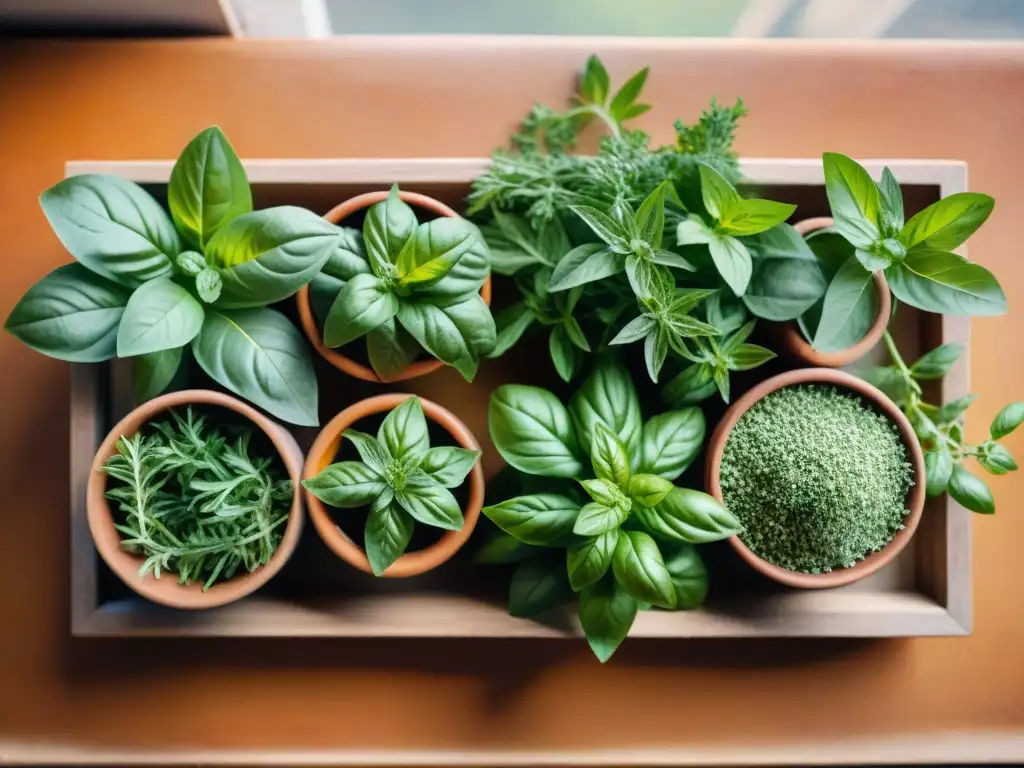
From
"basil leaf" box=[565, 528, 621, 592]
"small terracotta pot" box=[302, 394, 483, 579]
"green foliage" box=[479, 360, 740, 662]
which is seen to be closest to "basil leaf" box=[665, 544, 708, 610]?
"green foliage" box=[479, 360, 740, 662]

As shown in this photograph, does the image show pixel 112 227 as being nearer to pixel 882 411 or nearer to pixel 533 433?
pixel 533 433

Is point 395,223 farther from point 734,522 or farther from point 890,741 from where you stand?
point 890,741

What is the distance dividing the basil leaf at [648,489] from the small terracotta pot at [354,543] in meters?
0.16

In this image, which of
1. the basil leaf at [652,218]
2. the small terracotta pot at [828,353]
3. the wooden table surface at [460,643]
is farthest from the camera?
the wooden table surface at [460,643]

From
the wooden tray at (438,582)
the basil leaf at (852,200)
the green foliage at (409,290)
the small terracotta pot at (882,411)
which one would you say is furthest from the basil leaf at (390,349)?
the basil leaf at (852,200)

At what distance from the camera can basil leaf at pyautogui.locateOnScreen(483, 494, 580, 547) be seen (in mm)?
697

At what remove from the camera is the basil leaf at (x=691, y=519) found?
2.23ft

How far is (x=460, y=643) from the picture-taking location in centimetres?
89

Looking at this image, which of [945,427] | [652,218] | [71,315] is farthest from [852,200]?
[71,315]

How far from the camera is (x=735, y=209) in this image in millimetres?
711

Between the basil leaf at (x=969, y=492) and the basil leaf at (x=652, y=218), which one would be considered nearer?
the basil leaf at (x=652, y=218)

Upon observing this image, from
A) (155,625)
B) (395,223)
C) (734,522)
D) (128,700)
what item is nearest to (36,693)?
(128,700)

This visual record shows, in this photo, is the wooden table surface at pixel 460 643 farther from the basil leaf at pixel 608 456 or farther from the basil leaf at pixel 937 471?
the basil leaf at pixel 608 456

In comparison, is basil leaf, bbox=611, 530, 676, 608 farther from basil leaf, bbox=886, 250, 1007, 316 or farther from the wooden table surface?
basil leaf, bbox=886, 250, 1007, 316
